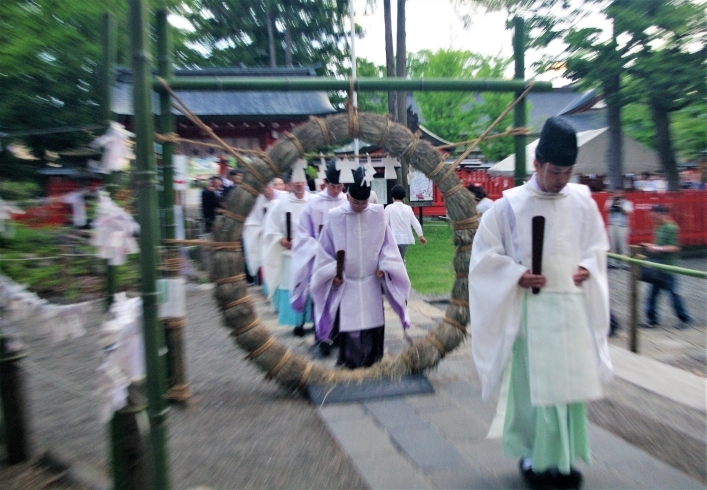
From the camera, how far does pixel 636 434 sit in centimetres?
407

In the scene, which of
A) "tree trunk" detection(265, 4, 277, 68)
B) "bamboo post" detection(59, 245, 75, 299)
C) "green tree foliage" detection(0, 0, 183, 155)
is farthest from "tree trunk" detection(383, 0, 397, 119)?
"bamboo post" detection(59, 245, 75, 299)

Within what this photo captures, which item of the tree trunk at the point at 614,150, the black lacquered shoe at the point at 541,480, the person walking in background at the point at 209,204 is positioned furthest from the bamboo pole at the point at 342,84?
the tree trunk at the point at 614,150

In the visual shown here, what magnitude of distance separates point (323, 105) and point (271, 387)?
1277 cm

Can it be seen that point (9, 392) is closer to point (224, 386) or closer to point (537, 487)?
point (224, 386)

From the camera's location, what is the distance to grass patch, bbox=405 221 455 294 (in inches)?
415

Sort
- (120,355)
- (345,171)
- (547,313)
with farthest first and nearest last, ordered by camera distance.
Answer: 1. (345,171)
2. (547,313)
3. (120,355)

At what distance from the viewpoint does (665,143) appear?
1447cm

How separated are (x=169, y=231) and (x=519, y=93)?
9.41 feet

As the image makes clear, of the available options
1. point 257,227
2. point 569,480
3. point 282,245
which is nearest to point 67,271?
point 257,227

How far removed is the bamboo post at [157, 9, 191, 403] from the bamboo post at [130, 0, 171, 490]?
1936mm

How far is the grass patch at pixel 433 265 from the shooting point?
34.6ft

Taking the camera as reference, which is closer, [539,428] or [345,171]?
[539,428]

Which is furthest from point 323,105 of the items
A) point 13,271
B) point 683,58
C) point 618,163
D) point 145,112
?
point 145,112

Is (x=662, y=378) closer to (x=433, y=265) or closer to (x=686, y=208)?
(x=433, y=265)
